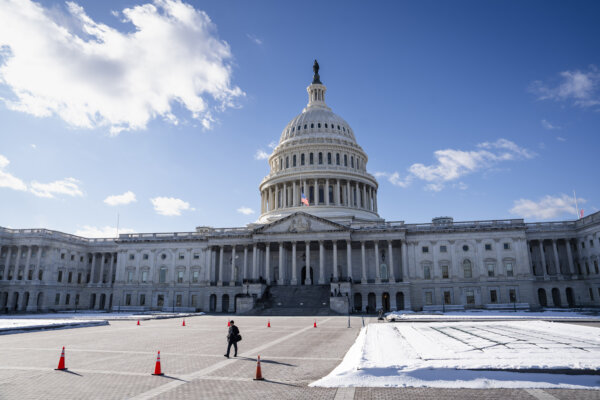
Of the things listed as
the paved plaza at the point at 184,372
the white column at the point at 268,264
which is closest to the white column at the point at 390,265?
the white column at the point at 268,264

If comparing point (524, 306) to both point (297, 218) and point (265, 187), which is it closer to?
point (297, 218)

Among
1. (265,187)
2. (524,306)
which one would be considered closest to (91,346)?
(524,306)

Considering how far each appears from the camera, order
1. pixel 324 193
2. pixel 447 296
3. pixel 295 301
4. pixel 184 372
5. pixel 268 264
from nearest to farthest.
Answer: pixel 184 372, pixel 295 301, pixel 447 296, pixel 268 264, pixel 324 193

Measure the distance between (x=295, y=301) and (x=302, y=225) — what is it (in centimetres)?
1430

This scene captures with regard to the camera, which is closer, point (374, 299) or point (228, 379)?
point (228, 379)

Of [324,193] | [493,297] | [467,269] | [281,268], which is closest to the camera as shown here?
[493,297]

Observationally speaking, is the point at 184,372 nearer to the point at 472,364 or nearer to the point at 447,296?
the point at 472,364

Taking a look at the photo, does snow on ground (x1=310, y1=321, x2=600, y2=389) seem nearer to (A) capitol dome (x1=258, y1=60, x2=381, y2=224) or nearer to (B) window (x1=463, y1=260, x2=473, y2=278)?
(B) window (x1=463, y1=260, x2=473, y2=278)

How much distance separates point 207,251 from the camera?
80.6 metres

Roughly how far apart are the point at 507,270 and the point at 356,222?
27.0 metres

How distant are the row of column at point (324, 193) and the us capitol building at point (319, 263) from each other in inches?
15.2

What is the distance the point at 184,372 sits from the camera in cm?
1572

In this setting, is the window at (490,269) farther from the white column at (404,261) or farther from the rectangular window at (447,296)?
the white column at (404,261)

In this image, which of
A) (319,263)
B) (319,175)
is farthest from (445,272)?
(319,175)
